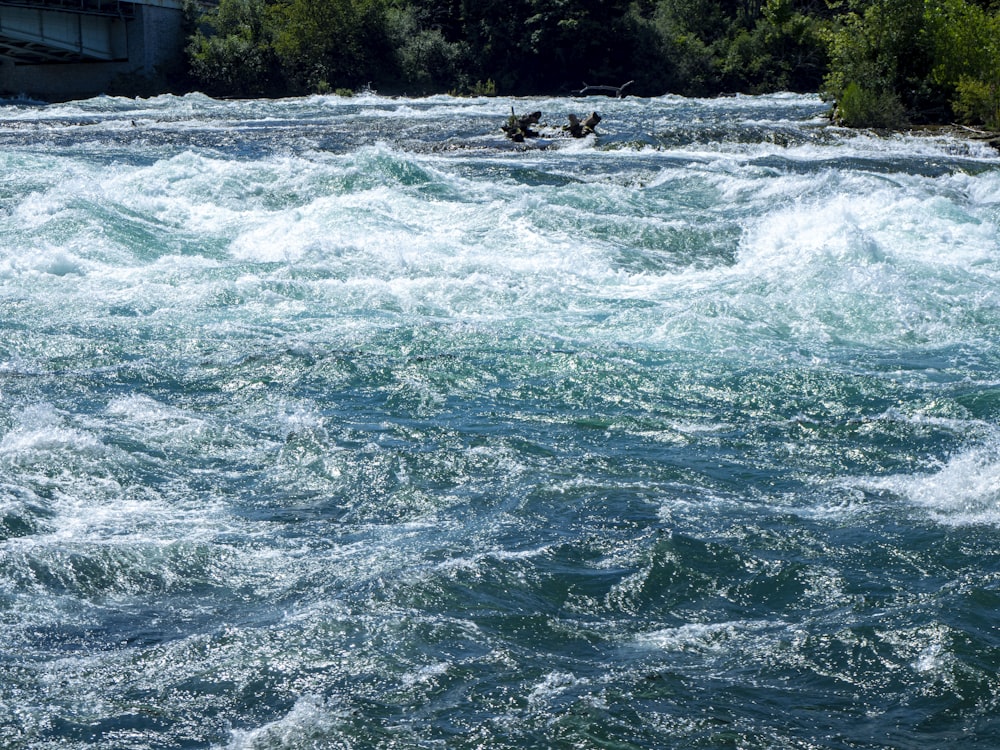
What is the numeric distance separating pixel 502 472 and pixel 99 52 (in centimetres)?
4152

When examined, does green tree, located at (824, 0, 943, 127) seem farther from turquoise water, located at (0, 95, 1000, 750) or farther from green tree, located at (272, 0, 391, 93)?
green tree, located at (272, 0, 391, 93)

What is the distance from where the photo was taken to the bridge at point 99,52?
1667 inches

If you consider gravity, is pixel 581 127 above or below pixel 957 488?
above

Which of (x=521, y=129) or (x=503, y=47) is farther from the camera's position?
(x=503, y=47)

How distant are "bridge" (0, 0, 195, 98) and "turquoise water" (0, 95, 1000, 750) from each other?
30.2 metres

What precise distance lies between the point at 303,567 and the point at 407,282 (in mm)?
6502

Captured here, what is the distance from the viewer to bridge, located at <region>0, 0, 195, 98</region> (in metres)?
42.3

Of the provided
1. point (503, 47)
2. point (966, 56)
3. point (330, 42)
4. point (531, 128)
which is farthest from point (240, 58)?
point (966, 56)

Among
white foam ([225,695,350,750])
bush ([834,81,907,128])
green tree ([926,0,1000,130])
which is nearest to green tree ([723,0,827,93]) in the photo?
green tree ([926,0,1000,130])

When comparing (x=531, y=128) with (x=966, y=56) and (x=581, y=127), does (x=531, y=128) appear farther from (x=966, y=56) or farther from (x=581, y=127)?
(x=966, y=56)

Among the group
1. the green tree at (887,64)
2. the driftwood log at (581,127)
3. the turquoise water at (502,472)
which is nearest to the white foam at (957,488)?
the turquoise water at (502,472)

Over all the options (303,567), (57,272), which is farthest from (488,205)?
(303,567)

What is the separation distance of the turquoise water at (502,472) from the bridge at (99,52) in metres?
30.2

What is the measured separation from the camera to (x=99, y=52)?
43.7 meters
